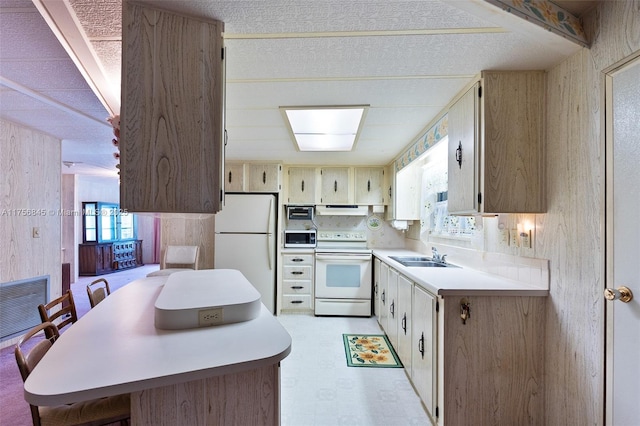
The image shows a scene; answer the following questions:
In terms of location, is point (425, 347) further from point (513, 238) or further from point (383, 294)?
point (383, 294)

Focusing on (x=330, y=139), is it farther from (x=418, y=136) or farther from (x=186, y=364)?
(x=186, y=364)

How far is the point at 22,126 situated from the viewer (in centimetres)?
276

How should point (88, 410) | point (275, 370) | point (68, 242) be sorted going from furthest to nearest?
point (68, 242), point (88, 410), point (275, 370)

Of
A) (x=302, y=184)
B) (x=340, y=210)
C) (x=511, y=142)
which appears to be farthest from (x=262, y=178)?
(x=511, y=142)

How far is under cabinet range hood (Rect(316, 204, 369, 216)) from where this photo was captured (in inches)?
156

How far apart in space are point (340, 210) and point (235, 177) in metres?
1.54

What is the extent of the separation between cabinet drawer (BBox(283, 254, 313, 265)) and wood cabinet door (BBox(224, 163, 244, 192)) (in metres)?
1.13

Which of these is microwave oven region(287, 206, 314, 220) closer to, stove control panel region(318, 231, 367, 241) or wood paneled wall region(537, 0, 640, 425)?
stove control panel region(318, 231, 367, 241)

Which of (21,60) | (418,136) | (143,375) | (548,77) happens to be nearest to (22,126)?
(21,60)

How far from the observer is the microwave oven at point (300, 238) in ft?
12.9

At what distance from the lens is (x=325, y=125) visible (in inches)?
91.9

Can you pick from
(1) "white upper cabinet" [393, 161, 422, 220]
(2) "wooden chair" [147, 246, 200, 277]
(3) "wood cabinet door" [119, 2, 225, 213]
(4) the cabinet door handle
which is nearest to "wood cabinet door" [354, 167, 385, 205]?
(1) "white upper cabinet" [393, 161, 422, 220]

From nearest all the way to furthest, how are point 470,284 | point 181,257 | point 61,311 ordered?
point 61,311, point 470,284, point 181,257

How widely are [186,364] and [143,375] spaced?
0.12 metres
